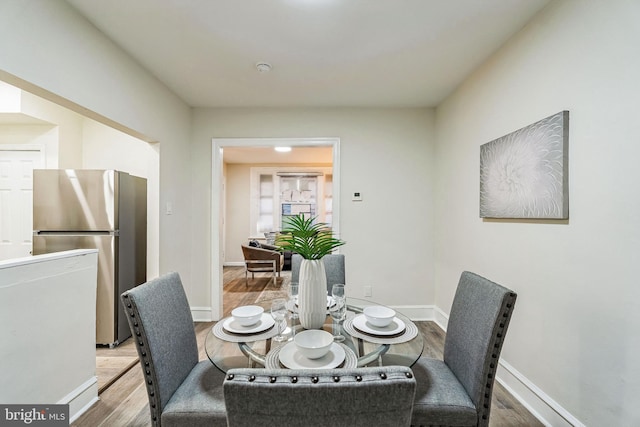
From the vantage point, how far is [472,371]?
1.20 meters

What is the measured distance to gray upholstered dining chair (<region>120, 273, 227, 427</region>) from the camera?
1114 millimetres

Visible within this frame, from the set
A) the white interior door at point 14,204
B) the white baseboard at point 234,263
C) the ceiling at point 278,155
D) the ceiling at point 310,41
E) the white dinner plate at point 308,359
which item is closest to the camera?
the white dinner plate at point 308,359

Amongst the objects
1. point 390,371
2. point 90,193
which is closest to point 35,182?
point 90,193

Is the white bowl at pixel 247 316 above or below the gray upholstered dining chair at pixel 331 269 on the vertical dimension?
below

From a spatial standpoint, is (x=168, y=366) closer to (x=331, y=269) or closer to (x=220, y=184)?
(x=331, y=269)

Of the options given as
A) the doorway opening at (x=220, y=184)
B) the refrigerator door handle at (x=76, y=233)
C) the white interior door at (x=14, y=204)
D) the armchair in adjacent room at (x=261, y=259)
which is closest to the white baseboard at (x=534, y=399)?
the doorway opening at (x=220, y=184)

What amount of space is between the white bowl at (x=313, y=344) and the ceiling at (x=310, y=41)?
179cm

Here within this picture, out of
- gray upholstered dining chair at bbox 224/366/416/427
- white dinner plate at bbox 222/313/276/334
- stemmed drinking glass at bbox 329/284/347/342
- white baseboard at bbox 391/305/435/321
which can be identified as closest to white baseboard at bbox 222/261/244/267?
white baseboard at bbox 391/305/435/321

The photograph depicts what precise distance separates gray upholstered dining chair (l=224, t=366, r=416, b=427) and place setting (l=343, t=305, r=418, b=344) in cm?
74

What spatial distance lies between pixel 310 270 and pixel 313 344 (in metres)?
0.35

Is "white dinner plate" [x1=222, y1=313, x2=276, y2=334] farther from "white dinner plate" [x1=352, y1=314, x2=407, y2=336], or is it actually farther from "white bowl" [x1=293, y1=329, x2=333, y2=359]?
"white dinner plate" [x1=352, y1=314, x2=407, y2=336]

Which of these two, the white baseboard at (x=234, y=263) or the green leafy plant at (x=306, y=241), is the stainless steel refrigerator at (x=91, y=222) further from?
the white baseboard at (x=234, y=263)

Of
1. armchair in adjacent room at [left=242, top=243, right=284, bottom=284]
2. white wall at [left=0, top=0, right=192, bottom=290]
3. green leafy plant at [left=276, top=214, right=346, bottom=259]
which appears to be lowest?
armchair in adjacent room at [left=242, top=243, right=284, bottom=284]

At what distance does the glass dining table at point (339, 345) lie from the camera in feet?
3.92
